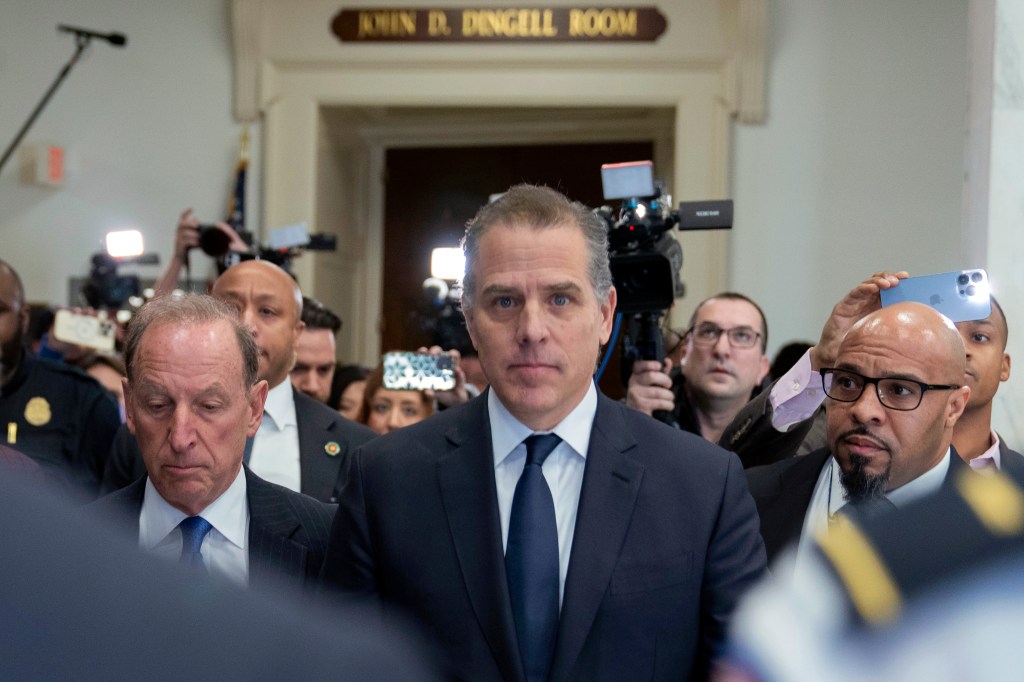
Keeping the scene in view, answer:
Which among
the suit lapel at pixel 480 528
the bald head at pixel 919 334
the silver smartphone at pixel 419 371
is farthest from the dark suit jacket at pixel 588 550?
the silver smartphone at pixel 419 371

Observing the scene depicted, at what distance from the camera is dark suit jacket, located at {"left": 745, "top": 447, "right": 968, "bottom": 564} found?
104 inches

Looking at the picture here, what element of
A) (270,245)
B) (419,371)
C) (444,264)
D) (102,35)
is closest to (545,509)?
(419,371)

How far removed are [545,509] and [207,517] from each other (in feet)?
2.24

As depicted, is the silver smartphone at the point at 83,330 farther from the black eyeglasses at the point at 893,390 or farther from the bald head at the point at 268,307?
the black eyeglasses at the point at 893,390

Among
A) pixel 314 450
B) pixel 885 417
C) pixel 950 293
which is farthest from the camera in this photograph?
pixel 314 450

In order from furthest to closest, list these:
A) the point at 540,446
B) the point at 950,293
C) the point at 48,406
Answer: the point at 48,406 < the point at 950,293 < the point at 540,446

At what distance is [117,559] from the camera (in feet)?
1.85

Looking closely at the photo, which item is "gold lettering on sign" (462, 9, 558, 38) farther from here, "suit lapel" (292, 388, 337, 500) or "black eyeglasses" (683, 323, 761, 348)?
"suit lapel" (292, 388, 337, 500)

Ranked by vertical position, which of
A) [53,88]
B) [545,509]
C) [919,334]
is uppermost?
[53,88]

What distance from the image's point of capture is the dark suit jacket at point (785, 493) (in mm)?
2654

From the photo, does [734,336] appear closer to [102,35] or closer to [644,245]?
[644,245]

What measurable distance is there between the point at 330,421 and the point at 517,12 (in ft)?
17.9

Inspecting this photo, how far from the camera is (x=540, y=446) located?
204 centimetres

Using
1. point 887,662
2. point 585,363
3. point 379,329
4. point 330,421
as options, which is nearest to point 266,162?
point 379,329
